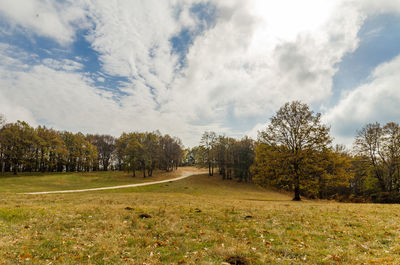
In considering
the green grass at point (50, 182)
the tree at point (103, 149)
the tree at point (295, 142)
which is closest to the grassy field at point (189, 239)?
the tree at point (295, 142)

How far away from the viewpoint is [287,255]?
6336 mm

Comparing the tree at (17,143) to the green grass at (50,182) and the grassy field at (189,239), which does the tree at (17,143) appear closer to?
the green grass at (50,182)

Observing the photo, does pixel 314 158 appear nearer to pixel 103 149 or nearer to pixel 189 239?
pixel 189 239

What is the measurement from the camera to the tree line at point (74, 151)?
65062 millimetres

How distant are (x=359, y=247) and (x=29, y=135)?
9070 cm

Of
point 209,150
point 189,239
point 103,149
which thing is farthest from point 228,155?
point 103,149

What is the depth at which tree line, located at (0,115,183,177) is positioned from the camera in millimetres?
65062

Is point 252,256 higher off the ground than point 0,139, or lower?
lower

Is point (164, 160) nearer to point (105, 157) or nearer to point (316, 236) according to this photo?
point (105, 157)

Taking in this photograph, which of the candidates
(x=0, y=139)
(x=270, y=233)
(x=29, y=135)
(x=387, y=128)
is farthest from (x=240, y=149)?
(x=0, y=139)

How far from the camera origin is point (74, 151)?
85.4m

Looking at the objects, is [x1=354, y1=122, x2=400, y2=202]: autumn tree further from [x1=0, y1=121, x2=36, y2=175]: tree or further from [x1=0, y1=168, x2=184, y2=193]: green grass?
[x1=0, y1=121, x2=36, y2=175]: tree

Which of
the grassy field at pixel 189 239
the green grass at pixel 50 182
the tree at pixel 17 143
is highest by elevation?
the tree at pixel 17 143

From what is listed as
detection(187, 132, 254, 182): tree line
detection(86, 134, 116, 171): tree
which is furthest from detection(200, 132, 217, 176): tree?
detection(86, 134, 116, 171): tree
